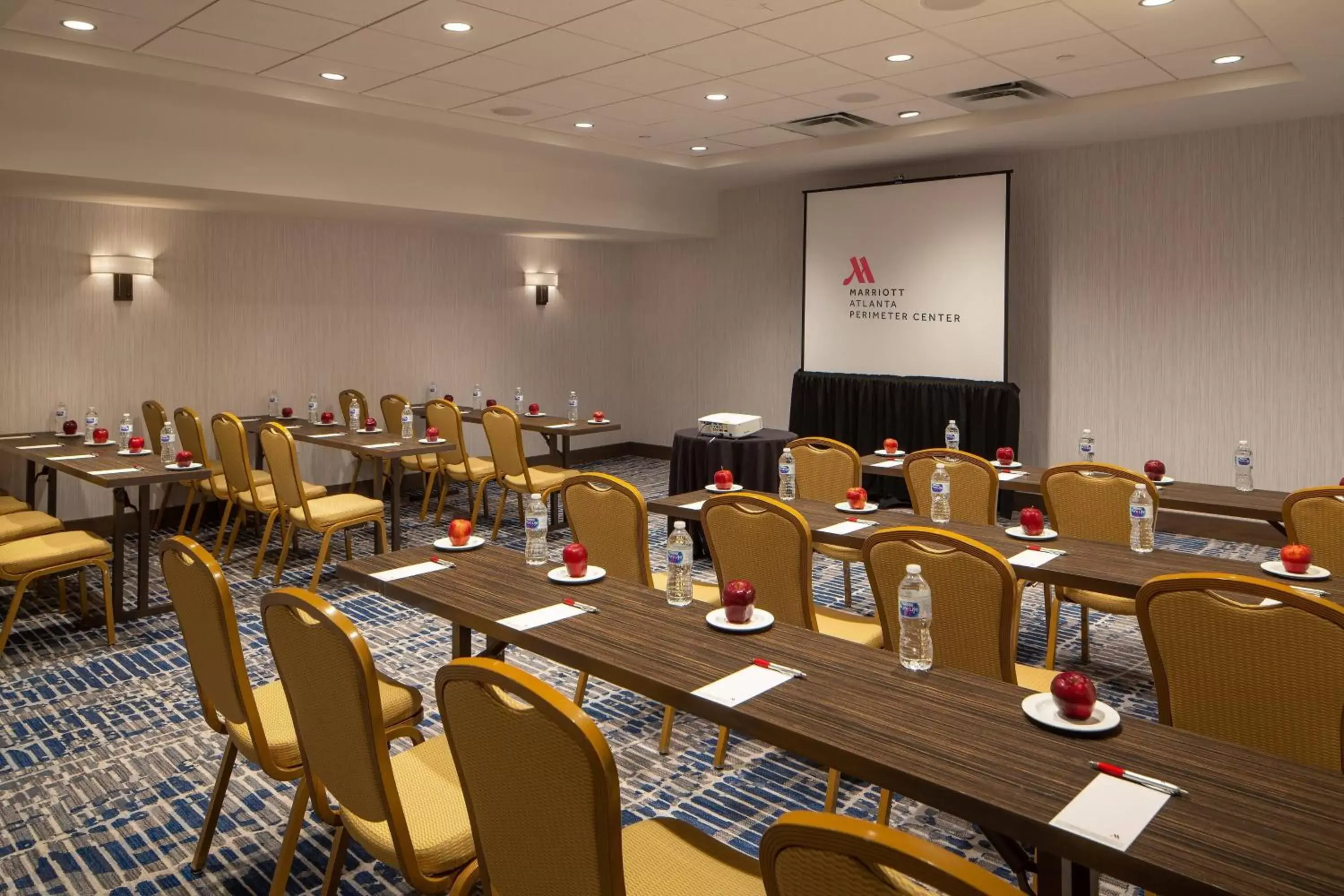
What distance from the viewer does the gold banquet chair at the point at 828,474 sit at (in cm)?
517

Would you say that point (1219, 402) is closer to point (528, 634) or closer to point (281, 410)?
point (528, 634)

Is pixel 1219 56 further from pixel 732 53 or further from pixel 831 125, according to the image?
pixel 732 53

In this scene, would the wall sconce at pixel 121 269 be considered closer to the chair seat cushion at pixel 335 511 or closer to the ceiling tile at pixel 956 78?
the chair seat cushion at pixel 335 511

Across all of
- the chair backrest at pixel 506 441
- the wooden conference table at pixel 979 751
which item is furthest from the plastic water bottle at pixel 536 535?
the chair backrest at pixel 506 441

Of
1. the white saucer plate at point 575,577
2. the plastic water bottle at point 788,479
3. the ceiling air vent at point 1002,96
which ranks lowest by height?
the white saucer plate at point 575,577

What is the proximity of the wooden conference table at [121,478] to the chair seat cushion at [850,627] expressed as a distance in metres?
3.64

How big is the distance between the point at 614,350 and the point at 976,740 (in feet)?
33.7

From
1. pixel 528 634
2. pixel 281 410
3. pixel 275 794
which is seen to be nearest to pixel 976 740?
pixel 528 634

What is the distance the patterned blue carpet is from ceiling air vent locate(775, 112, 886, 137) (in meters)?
4.01

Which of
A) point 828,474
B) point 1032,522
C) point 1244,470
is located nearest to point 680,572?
point 1032,522

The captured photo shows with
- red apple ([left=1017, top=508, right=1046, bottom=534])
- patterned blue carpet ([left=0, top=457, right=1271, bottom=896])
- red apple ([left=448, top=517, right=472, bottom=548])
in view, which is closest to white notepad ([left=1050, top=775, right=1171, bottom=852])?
patterned blue carpet ([left=0, top=457, right=1271, bottom=896])

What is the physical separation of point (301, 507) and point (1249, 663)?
17.1 feet

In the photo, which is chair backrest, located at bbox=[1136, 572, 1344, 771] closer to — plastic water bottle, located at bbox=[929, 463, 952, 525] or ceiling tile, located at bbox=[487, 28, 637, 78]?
plastic water bottle, located at bbox=[929, 463, 952, 525]

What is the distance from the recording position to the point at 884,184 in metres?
8.73
